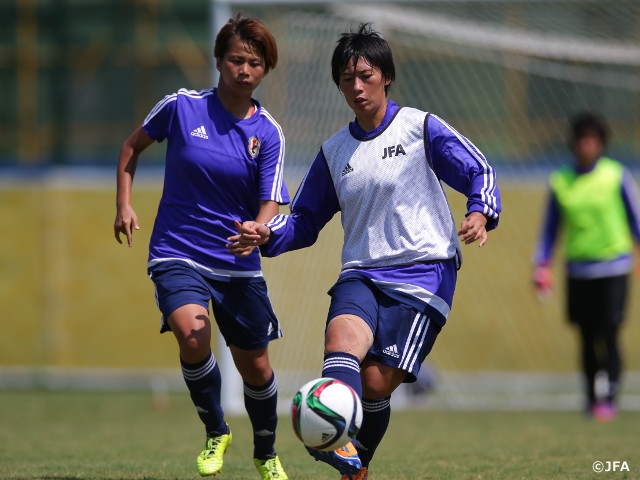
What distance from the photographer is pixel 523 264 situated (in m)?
13.1

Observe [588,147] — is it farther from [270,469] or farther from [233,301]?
[270,469]

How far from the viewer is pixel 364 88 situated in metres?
4.67

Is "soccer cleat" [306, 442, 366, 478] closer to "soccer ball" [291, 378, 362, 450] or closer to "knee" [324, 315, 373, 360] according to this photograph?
"soccer ball" [291, 378, 362, 450]

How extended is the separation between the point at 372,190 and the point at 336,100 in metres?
6.03

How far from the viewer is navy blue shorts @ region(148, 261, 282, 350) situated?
5241mm

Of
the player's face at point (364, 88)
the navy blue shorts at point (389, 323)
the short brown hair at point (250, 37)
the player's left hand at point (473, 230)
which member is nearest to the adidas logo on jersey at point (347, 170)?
the player's face at point (364, 88)

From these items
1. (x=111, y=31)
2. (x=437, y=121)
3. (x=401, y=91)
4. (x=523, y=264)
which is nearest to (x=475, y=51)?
(x=401, y=91)

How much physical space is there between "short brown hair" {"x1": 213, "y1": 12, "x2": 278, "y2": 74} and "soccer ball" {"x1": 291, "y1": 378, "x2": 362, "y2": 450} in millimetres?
1971

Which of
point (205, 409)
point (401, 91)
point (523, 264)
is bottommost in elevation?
point (523, 264)

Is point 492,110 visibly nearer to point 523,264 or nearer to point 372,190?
point 523,264

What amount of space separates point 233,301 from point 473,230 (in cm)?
157

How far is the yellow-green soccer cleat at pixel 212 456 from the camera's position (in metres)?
5.11

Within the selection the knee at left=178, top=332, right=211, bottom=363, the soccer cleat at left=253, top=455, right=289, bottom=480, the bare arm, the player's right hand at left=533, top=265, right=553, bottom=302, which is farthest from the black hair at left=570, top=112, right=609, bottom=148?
the knee at left=178, top=332, right=211, bottom=363

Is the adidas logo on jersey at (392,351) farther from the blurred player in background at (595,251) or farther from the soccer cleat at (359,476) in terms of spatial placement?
the blurred player in background at (595,251)
